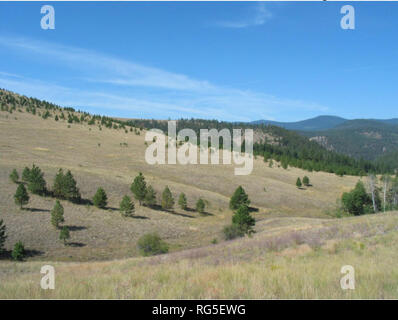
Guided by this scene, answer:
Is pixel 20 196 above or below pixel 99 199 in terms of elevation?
above

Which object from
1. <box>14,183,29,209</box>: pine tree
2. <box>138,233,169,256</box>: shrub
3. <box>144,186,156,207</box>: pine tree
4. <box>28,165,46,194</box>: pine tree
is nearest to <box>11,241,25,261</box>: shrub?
<box>138,233,169,256</box>: shrub

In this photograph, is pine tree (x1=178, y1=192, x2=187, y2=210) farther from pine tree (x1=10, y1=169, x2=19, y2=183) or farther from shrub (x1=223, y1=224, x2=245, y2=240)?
pine tree (x1=10, y1=169, x2=19, y2=183)

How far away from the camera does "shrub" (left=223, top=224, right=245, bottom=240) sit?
3394cm

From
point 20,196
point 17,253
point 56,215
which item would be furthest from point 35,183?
point 17,253

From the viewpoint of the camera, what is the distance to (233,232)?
113ft

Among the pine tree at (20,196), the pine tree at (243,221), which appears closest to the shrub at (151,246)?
the pine tree at (243,221)

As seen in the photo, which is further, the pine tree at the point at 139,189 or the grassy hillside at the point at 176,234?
the pine tree at the point at 139,189

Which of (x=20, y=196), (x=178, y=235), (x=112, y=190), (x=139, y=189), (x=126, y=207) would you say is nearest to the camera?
(x=20, y=196)

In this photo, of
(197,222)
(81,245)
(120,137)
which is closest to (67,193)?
(81,245)

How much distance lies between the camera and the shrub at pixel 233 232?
33.9m

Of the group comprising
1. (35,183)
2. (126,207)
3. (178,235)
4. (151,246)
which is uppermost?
(35,183)

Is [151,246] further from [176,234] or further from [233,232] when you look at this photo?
[233,232]

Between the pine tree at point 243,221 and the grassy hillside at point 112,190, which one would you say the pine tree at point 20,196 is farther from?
the pine tree at point 243,221
